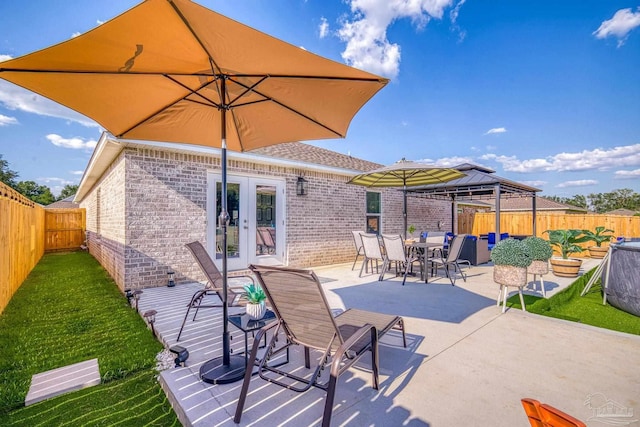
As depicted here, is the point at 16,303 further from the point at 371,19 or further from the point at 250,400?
the point at 371,19

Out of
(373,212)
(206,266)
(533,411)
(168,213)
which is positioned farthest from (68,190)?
(533,411)

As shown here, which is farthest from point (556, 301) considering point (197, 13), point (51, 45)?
point (51, 45)

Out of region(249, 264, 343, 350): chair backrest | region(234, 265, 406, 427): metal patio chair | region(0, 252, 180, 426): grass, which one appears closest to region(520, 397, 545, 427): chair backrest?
region(234, 265, 406, 427): metal patio chair

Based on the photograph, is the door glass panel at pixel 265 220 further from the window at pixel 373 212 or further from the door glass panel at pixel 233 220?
the window at pixel 373 212

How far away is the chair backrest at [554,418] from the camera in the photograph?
2.83ft

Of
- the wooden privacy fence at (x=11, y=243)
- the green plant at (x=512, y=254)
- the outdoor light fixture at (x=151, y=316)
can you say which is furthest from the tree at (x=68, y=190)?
the green plant at (x=512, y=254)

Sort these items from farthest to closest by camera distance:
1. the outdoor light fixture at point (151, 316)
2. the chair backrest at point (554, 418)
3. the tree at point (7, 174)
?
the tree at point (7, 174), the outdoor light fixture at point (151, 316), the chair backrest at point (554, 418)

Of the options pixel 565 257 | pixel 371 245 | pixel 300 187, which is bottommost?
pixel 565 257

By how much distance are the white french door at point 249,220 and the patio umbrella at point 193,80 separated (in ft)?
9.89

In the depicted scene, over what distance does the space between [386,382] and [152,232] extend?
526 cm

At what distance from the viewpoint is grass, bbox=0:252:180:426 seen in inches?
85.7

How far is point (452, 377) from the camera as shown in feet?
8.21

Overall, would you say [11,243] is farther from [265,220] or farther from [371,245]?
[371,245]

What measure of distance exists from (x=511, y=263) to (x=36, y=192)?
58.8 m
